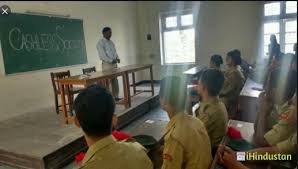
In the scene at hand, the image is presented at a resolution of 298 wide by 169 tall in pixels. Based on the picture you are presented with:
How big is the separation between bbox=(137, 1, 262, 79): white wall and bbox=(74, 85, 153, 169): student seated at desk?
19.3 feet

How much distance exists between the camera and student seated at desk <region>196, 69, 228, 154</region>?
5.86 feet

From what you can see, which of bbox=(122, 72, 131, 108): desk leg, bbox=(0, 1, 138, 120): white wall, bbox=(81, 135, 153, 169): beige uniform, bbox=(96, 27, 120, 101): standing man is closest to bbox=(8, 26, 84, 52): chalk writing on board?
bbox=(0, 1, 138, 120): white wall

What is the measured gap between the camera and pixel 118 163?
97 centimetres

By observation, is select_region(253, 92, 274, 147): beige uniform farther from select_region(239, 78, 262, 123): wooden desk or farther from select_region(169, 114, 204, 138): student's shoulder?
select_region(239, 78, 262, 123): wooden desk

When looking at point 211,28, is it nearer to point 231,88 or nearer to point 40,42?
point 231,88

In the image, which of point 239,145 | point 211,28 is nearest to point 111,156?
point 239,145

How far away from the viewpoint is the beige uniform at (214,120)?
178 cm

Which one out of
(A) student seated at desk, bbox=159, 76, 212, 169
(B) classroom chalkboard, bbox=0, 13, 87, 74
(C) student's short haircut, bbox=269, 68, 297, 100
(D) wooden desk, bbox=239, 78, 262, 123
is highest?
(B) classroom chalkboard, bbox=0, 13, 87, 74

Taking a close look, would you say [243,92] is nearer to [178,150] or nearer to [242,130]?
[242,130]

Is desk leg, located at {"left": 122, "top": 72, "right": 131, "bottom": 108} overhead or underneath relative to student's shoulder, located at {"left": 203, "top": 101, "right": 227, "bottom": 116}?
underneath

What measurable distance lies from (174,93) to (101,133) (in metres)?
0.58

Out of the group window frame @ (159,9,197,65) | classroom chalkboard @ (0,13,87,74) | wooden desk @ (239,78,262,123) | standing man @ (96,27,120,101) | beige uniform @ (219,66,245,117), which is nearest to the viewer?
wooden desk @ (239,78,262,123)

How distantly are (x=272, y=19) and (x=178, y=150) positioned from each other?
5693mm

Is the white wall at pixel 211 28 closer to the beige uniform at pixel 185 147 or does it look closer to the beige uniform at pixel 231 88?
the beige uniform at pixel 231 88
